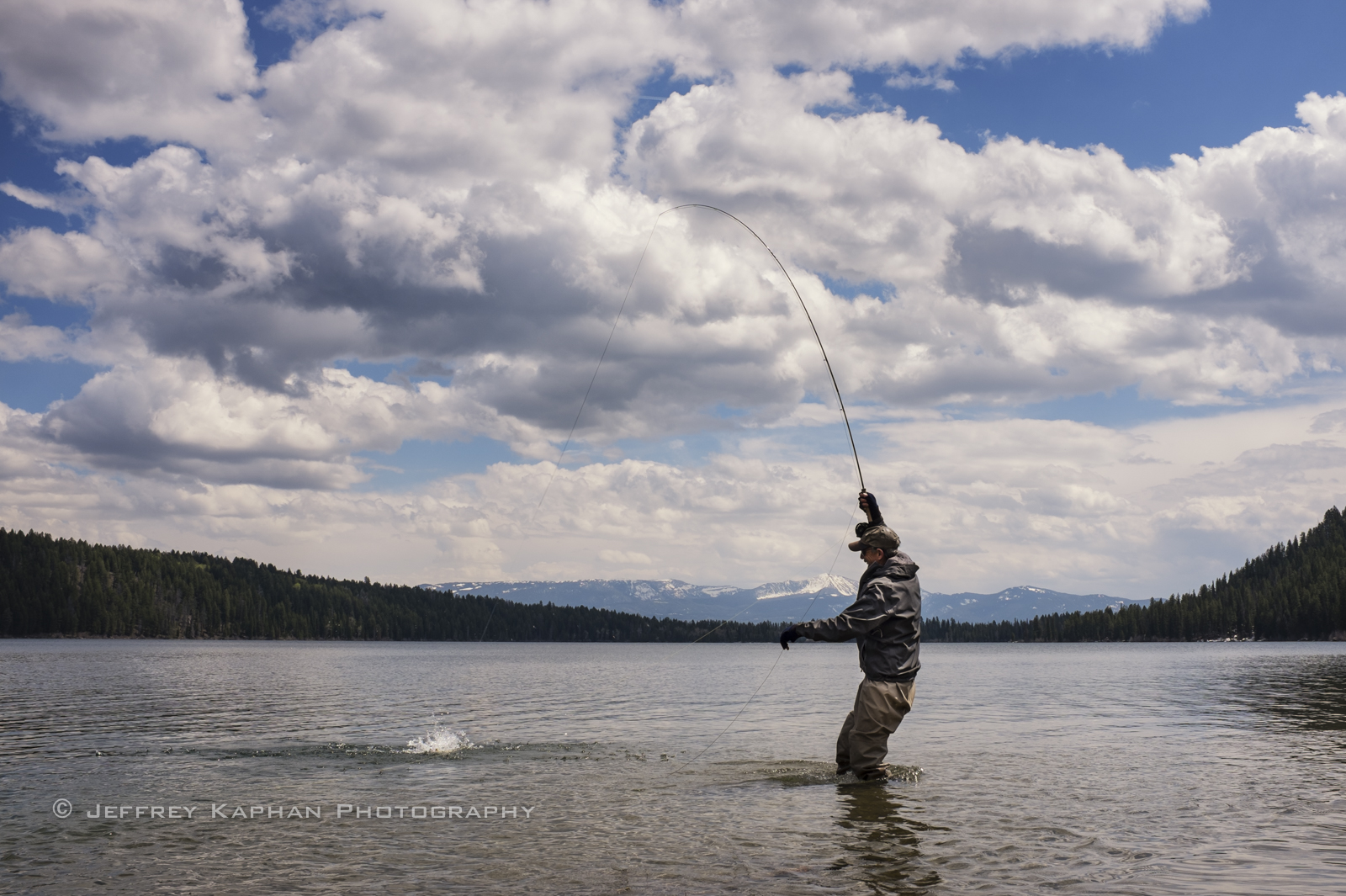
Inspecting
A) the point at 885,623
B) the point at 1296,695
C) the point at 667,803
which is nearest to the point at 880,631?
the point at 885,623

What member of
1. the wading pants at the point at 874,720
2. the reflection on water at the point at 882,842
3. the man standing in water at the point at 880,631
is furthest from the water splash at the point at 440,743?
the man standing in water at the point at 880,631

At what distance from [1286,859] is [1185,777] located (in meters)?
5.73

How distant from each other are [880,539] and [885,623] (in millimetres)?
1118

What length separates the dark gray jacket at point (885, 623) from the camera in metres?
11.8

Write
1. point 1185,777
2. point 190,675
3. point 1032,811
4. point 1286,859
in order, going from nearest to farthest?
point 1286,859, point 1032,811, point 1185,777, point 190,675

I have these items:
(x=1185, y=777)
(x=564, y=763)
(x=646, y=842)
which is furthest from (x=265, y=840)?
(x=1185, y=777)

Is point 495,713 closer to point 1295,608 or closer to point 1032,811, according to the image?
point 1032,811

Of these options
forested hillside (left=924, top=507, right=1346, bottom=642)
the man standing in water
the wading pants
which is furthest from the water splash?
forested hillside (left=924, top=507, right=1346, bottom=642)

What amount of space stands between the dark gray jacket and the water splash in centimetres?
963

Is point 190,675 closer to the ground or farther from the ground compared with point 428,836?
closer to the ground

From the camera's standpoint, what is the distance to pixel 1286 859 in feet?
28.1

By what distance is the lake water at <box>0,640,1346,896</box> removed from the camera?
326 inches

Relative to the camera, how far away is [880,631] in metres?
12.1

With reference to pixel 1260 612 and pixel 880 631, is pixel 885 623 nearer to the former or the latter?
pixel 880 631
